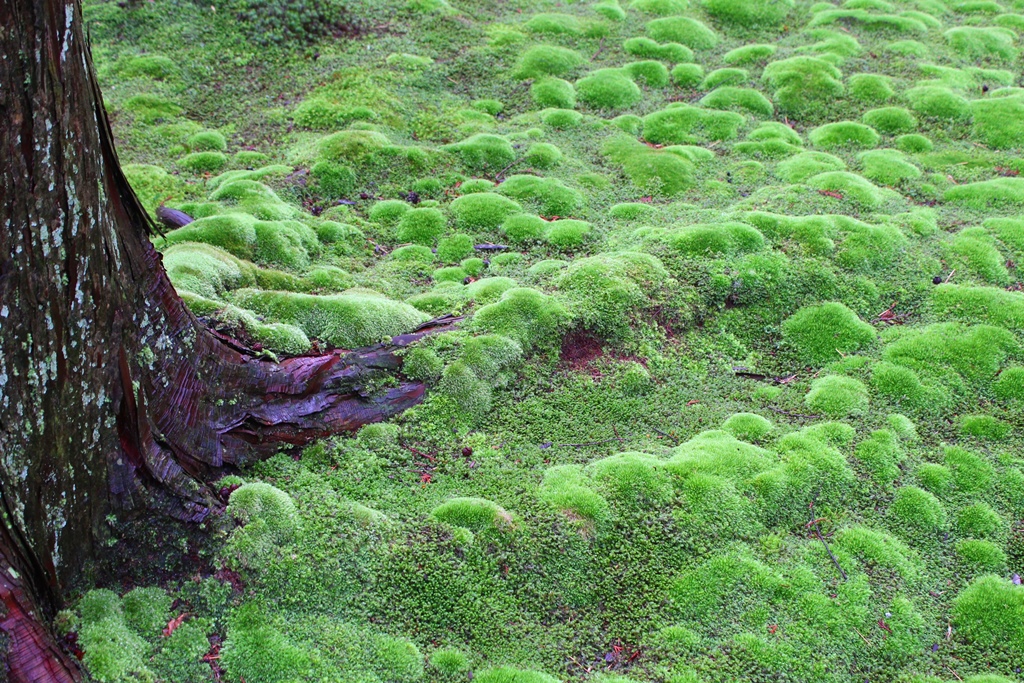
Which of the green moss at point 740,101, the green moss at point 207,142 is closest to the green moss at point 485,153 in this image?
the green moss at point 207,142

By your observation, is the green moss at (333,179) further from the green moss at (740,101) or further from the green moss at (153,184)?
the green moss at (740,101)

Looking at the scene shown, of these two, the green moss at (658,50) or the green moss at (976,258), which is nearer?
the green moss at (976,258)

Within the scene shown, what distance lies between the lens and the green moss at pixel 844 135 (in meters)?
11.6

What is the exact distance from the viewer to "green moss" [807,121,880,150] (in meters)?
11.6

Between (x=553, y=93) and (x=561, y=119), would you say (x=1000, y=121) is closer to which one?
(x=561, y=119)

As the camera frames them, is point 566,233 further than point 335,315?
Yes

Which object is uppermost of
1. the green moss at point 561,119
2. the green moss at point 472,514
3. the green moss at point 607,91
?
the green moss at point 607,91

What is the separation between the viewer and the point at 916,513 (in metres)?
6.07

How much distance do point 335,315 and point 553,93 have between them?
710 centimetres

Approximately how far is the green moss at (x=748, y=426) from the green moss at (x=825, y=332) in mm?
1324

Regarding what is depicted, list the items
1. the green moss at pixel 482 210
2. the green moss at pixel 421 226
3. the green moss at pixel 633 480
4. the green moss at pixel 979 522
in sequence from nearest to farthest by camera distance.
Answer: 1. the green moss at pixel 633 480
2. the green moss at pixel 979 522
3. the green moss at pixel 421 226
4. the green moss at pixel 482 210

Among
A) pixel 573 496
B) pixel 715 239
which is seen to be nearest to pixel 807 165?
pixel 715 239

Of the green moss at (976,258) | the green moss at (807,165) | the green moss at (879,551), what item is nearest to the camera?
the green moss at (879,551)

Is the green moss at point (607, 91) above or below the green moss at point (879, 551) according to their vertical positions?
above
